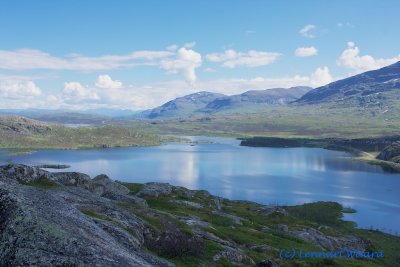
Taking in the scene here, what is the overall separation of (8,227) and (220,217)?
2405 inches

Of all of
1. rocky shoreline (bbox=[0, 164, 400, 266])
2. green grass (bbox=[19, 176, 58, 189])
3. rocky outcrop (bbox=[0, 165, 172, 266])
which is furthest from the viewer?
green grass (bbox=[19, 176, 58, 189])

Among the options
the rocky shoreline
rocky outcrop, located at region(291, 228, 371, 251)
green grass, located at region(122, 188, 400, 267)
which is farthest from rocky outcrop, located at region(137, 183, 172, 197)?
rocky outcrop, located at region(291, 228, 371, 251)

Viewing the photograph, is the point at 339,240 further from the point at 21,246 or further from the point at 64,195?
the point at 21,246

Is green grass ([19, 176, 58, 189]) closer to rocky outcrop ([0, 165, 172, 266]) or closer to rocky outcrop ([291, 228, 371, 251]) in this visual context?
rocky outcrop ([0, 165, 172, 266])

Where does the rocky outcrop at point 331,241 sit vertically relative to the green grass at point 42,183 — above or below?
below

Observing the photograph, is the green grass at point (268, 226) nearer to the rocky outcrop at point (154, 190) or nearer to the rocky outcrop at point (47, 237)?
the rocky outcrop at point (154, 190)

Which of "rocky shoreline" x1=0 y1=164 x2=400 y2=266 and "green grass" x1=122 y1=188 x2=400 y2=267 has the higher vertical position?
"rocky shoreline" x1=0 y1=164 x2=400 y2=266

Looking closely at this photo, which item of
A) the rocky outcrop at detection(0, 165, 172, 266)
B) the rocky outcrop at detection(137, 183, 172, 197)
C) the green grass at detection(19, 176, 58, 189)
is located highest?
the rocky outcrop at detection(0, 165, 172, 266)

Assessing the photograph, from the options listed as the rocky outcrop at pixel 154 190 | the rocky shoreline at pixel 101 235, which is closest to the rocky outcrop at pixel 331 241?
the rocky shoreline at pixel 101 235

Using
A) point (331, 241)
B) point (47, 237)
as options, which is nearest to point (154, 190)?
point (331, 241)

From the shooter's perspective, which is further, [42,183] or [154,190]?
[154,190]

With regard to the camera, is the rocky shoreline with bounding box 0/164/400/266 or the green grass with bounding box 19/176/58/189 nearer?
the rocky shoreline with bounding box 0/164/400/266

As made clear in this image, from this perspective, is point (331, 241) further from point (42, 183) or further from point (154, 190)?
point (42, 183)

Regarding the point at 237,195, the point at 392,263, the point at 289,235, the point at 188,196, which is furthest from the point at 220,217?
the point at 237,195
